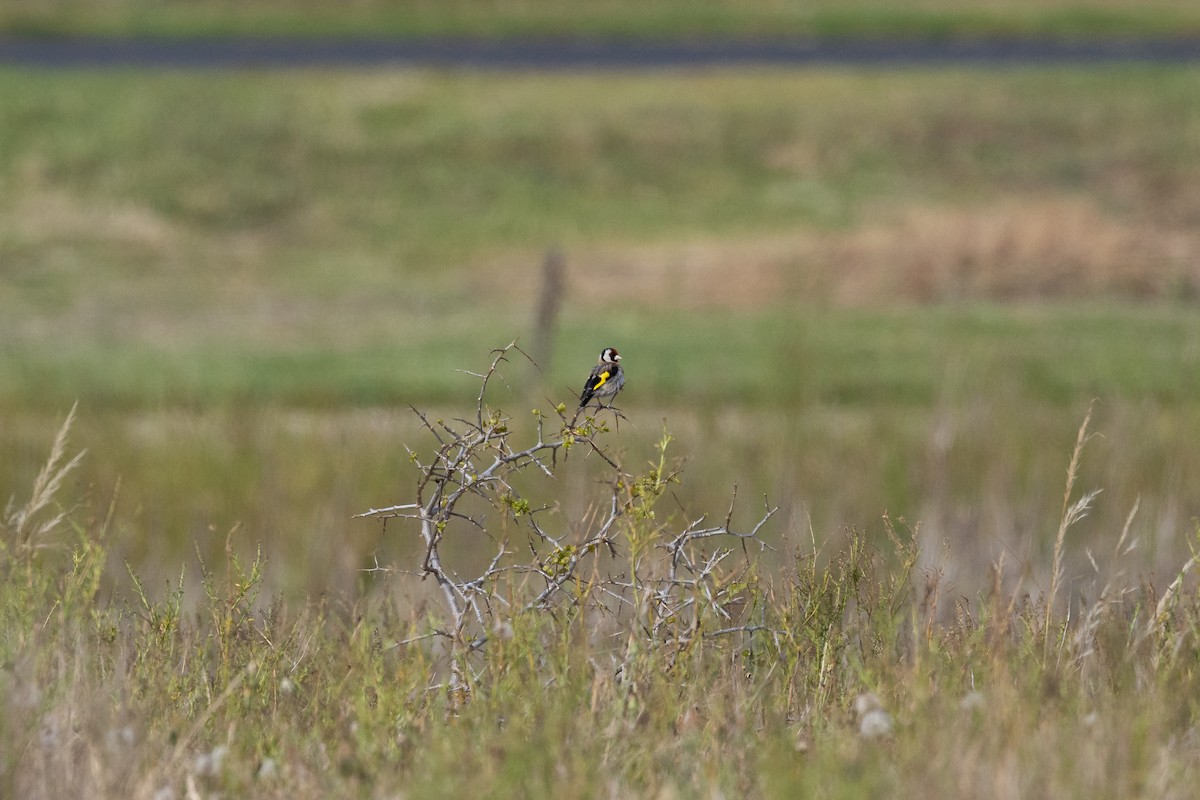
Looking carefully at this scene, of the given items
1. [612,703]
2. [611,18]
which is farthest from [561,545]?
[611,18]

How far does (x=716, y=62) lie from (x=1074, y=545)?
69.3 ft

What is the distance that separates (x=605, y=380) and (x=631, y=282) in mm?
16015

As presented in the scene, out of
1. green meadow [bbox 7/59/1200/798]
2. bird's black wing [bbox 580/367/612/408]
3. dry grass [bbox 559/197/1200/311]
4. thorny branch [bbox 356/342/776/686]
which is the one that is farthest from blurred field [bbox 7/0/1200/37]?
bird's black wing [bbox 580/367/612/408]

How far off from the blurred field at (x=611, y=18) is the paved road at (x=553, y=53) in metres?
0.84

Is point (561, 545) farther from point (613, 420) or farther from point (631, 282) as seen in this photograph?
point (631, 282)

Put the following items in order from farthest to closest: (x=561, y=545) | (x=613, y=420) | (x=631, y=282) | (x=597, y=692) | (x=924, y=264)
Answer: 1. (x=631, y=282)
2. (x=924, y=264)
3. (x=613, y=420)
4. (x=561, y=545)
5. (x=597, y=692)

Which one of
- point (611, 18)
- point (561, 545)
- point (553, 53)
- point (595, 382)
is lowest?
point (553, 53)

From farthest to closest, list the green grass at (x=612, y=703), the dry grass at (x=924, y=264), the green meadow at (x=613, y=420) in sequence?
the dry grass at (x=924, y=264) < the green meadow at (x=613, y=420) < the green grass at (x=612, y=703)

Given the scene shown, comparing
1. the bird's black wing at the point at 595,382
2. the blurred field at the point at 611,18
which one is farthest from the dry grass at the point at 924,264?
the bird's black wing at the point at 595,382

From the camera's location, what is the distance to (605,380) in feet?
13.8

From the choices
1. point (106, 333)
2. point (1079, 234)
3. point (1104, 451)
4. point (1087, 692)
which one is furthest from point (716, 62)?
point (1087, 692)

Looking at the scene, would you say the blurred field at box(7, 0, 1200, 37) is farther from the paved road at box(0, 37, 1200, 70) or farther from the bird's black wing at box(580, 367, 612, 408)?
the bird's black wing at box(580, 367, 612, 408)

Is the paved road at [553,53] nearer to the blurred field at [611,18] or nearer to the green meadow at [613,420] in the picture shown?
the blurred field at [611,18]

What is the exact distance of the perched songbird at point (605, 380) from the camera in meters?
4.14
